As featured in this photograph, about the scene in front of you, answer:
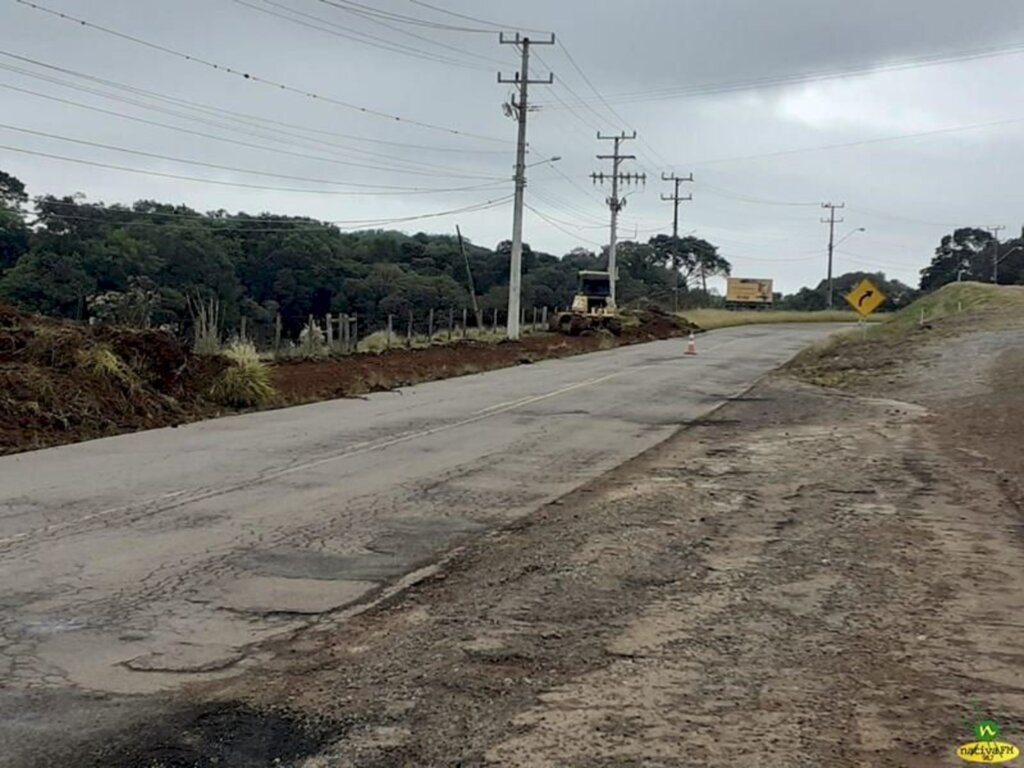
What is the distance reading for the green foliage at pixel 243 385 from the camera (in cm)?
1892

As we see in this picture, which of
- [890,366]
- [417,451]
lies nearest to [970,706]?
[417,451]

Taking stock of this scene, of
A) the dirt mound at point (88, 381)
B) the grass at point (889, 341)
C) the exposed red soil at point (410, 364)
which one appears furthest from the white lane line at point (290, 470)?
the grass at point (889, 341)

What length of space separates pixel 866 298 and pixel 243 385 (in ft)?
70.2

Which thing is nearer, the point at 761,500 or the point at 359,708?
the point at 359,708

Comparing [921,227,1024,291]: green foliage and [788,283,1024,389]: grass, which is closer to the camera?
[788,283,1024,389]: grass

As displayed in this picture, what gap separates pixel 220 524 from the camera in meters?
8.94

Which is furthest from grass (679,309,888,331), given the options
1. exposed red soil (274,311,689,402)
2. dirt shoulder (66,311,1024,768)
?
dirt shoulder (66,311,1024,768)

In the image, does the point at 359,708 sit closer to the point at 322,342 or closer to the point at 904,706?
the point at 904,706

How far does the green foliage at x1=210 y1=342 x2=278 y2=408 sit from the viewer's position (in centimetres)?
1892

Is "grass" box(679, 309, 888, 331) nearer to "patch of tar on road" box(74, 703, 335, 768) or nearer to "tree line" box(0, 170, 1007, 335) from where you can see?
"tree line" box(0, 170, 1007, 335)

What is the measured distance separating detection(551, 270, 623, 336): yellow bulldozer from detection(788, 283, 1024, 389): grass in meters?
11.0

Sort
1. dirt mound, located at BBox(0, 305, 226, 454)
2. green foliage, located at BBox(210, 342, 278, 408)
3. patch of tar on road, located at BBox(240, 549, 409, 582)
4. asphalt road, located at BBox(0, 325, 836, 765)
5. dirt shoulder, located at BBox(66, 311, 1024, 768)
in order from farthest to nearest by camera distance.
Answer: green foliage, located at BBox(210, 342, 278, 408) < dirt mound, located at BBox(0, 305, 226, 454) < patch of tar on road, located at BBox(240, 549, 409, 582) < asphalt road, located at BBox(0, 325, 836, 765) < dirt shoulder, located at BBox(66, 311, 1024, 768)

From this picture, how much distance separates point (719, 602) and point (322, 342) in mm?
23987

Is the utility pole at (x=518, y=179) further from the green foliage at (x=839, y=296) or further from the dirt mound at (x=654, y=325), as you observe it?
the green foliage at (x=839, y=296)
